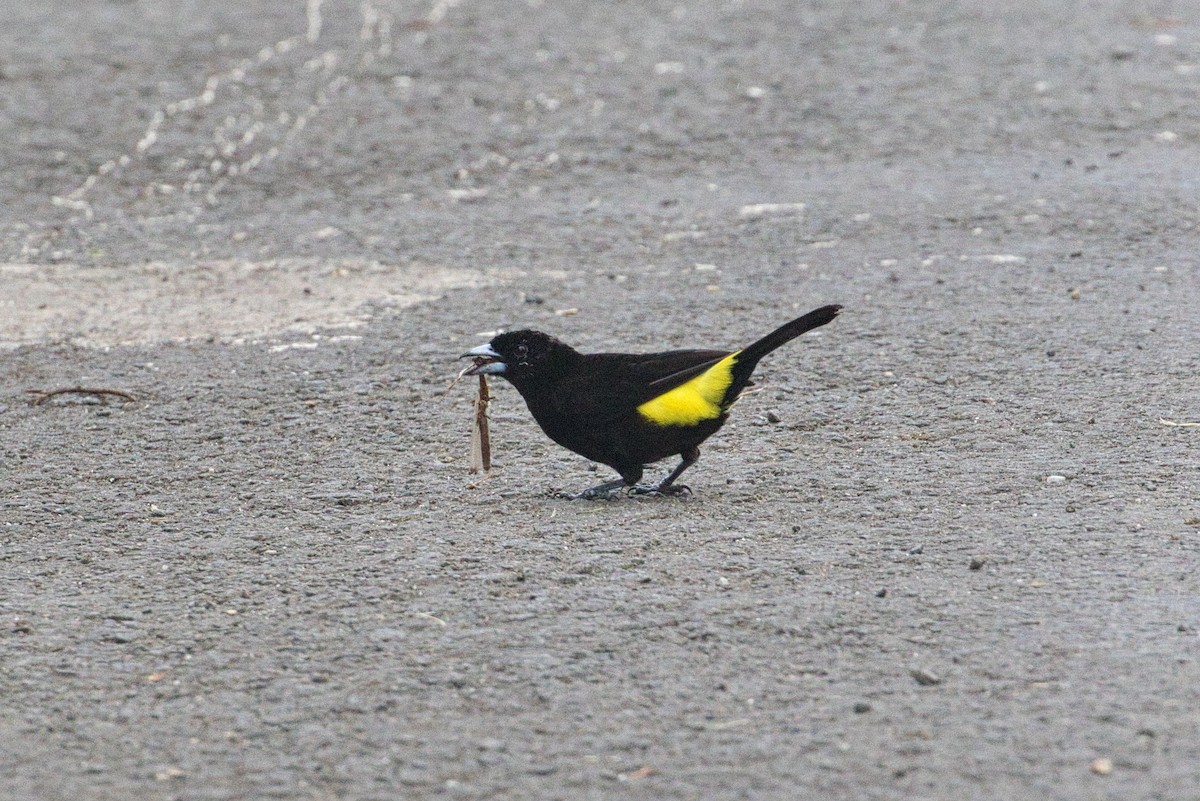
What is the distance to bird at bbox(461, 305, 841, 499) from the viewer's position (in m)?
5.05

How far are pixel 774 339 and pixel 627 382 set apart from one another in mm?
528

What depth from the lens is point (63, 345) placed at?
6.96 metres

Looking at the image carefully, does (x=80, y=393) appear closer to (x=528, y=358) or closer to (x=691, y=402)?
(x=528, y=358)

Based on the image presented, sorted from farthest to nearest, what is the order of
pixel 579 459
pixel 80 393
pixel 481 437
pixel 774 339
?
pixel 80 393 → pixel 579 459 → pixel 481 437 → pixel 774 339

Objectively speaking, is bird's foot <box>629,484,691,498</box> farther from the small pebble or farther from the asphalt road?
the small pebble

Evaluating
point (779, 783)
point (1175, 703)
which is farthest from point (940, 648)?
point (779, 783)

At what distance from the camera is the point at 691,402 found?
506cm

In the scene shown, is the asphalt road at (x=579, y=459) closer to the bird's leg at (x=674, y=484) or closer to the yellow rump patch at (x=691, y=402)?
the bird's leg at (x=674, y=484)

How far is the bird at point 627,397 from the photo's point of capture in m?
5.05

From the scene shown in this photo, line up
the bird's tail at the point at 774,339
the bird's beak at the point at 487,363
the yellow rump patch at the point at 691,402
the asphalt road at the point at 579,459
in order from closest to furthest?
the asphalt road at the point at 579,459 < the bird's tail at the point at 774,339 < the yellow rump patch at the point at 691,402 < the bird's beak at the point at 487,363

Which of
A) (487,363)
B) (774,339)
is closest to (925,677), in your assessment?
(774,339)

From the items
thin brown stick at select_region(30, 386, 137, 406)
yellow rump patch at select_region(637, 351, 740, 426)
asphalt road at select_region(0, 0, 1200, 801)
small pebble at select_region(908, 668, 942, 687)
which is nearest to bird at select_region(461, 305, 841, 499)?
yellow rump patch at select_region(637, 351, 740, 426)

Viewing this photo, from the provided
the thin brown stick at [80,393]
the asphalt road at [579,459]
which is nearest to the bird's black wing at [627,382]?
the asphalt road at [579,459]

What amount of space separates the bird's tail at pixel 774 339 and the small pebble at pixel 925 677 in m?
1.34
